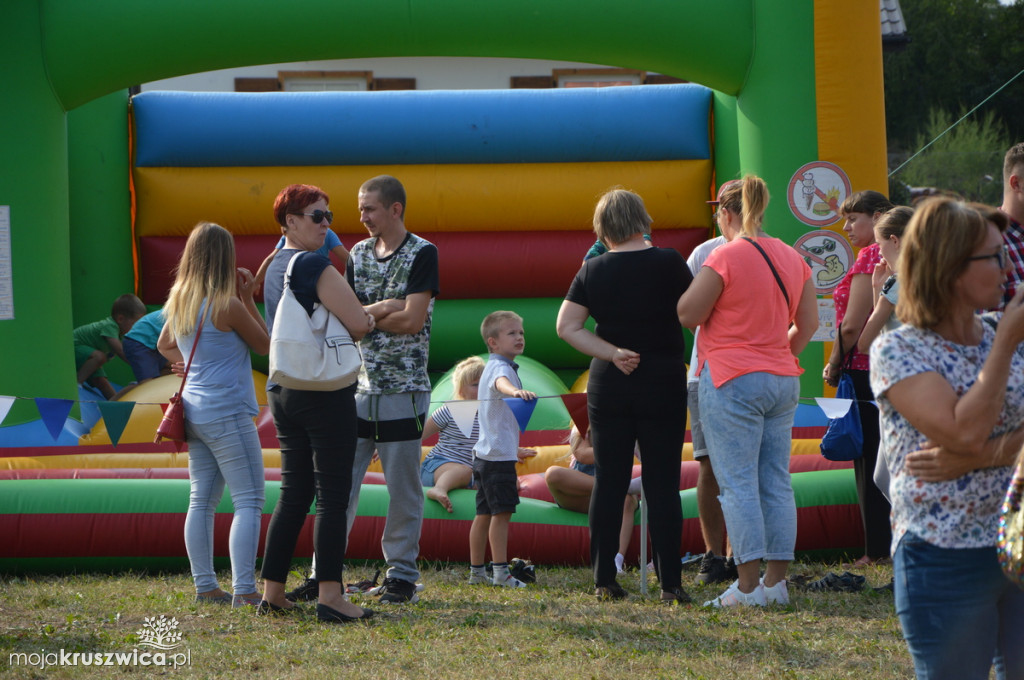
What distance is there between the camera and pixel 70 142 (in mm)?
7484

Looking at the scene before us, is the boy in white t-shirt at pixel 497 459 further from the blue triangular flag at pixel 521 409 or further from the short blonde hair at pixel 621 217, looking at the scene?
the short blonde hair at pixel 621 217

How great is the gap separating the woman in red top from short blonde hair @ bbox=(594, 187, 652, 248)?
939mm

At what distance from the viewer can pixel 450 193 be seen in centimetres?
770

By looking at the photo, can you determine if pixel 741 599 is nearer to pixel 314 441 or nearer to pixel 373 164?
pixel 314 441

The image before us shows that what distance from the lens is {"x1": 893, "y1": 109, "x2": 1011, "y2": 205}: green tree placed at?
1037 inches

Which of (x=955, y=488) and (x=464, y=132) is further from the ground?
(x=464, y=132)

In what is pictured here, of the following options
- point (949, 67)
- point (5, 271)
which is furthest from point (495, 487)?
point (949, 67)

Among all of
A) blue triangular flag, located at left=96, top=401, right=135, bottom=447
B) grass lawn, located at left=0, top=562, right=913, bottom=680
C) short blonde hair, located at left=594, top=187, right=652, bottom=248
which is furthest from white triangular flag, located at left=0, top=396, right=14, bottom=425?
short blonde hair, located at left=594, top=187, right=652, bottom=248

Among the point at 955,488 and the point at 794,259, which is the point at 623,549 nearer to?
the point at 794,259

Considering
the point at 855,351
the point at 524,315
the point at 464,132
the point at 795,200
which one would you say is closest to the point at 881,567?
the point at 855,351

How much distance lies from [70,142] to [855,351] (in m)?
5.54

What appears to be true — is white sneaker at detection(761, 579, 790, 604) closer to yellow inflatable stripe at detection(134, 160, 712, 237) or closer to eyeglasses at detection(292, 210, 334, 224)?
eyeglasses at detection(292, 210, 334, 224)

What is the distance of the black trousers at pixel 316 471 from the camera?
366 cm

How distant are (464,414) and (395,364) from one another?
2.97 feet
